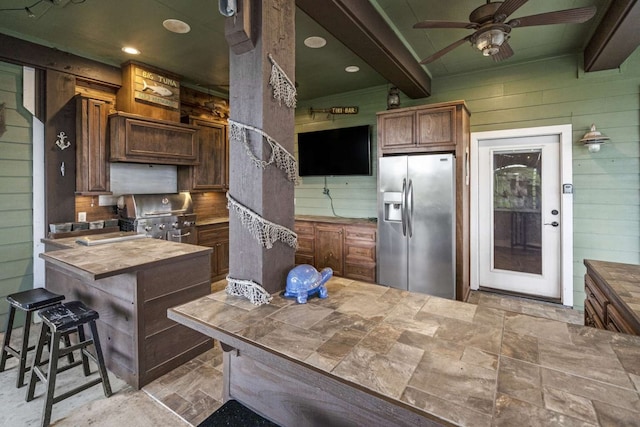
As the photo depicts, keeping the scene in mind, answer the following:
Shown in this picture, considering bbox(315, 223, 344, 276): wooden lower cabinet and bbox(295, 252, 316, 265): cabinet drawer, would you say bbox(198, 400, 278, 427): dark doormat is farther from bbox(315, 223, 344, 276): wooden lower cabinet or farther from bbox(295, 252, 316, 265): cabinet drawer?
bbox(295, 252, 316, 265): cabinet drawer

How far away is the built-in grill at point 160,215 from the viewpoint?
146 inches

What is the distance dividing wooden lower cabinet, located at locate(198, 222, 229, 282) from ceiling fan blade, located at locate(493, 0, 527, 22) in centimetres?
387

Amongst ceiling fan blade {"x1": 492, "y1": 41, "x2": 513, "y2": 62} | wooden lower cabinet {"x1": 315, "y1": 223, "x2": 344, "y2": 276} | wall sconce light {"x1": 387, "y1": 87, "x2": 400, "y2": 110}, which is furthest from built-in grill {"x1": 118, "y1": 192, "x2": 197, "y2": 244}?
ceiling fan blade {"x1": 492, "y1": 41, "x2": 513, "y2": 62}

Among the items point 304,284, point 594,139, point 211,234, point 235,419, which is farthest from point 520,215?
point 211,234

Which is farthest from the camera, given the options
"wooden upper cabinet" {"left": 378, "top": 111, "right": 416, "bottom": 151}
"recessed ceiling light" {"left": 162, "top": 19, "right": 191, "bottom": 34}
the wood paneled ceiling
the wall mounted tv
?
the wall mounted tv

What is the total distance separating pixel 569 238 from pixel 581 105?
1.46 metres

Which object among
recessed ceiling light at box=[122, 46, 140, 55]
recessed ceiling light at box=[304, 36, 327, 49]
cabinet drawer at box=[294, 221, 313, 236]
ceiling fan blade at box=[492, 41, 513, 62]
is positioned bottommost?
cabinet drawer at box=[294, 221, 313, 236]

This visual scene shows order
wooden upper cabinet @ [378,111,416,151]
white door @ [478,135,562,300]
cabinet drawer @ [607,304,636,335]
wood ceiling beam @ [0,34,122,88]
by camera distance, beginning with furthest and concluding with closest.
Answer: wooden upper cabinet @ [378,111,416,151]
white door @ [478,135,562,300]
wood ceiling beam @ [0,34,122,88]
cabinet drawer @ [607,304,636,335]

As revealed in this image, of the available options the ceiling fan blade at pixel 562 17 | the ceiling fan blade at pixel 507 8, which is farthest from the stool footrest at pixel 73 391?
the ceiling fan blade at pixel 562 17

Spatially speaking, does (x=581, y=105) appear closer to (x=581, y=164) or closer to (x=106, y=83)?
(x=581, y=164)

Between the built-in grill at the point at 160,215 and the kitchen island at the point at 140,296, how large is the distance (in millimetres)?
1084

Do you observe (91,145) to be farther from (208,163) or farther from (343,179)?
(343,179)

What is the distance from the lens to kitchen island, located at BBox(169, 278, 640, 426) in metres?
0.75

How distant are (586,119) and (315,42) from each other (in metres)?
3.02
